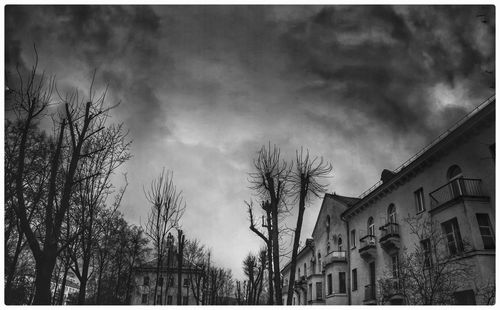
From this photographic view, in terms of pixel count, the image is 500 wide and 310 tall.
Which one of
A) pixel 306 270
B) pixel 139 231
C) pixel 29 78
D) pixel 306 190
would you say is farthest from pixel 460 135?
pixel 306 270

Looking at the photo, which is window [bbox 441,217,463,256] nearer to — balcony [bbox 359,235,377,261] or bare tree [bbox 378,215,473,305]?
bare tree [bbox 378,215,473,305]

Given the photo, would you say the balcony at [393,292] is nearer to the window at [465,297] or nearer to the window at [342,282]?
the window at [465,297]

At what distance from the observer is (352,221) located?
2512 cm

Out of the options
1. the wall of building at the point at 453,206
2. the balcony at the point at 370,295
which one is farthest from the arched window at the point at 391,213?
the balcony at the point at 370,295

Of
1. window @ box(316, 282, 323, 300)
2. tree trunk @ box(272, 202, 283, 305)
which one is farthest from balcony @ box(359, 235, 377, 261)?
tree trunk @ box(272, 202, 283, 305)

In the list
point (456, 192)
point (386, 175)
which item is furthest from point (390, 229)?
point (456, 192)

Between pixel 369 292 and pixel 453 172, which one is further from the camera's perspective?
pixel 369 292

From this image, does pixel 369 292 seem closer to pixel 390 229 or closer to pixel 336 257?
pixel 390 229

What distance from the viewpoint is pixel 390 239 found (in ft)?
60.2

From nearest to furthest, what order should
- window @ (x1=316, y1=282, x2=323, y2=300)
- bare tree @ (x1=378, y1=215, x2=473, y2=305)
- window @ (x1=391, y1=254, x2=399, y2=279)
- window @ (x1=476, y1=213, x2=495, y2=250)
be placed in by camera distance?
bare tree @ (x1=378, y1=215, x2=473, y2=305) < window @ (x1=476, y1=213, x2=495, y2=250) < window @ (x1=391, y1=254, x2=399, y2=279) < window @ (x1=316, y1=282, x2=323, y2=300)

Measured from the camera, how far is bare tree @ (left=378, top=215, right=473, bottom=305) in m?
11.6

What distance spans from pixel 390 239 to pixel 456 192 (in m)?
5.28

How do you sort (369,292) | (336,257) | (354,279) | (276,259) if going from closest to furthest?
(276,259) < (369,292) < (354,279) < (336,257)

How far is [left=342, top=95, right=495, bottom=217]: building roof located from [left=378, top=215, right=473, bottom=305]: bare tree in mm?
2718
